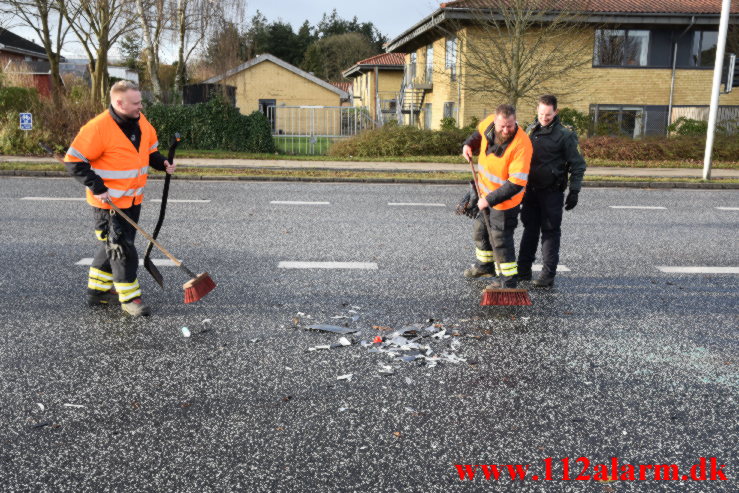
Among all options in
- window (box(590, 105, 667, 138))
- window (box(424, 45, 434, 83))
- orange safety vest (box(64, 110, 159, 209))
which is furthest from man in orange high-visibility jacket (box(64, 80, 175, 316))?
window (box(424, 45, 434, 83))

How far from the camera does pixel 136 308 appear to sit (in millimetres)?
4984

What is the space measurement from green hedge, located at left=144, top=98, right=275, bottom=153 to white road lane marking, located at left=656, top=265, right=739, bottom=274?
15.0m

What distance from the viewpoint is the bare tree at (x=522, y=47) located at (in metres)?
20.8

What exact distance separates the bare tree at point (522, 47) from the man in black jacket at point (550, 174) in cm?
1553

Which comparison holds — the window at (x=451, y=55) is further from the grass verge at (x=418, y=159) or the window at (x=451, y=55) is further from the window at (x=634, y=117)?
the grass verge at (x=418, y=159)

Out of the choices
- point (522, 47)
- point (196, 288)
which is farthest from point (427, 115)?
point (196, 288)

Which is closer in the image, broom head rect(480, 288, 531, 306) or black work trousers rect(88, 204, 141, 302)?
black work trousers rect(88, 204, 141, 302)

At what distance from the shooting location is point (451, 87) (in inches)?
1050

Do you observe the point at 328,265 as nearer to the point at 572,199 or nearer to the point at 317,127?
the point at 572,199

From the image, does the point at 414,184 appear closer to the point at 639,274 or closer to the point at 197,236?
the point at 197,236

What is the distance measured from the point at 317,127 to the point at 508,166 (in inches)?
695

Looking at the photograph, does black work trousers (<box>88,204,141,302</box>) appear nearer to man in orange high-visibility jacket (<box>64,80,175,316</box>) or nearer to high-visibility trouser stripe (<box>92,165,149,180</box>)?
man in orange high-visibility jacket (<box>64,80,175,316</box>)

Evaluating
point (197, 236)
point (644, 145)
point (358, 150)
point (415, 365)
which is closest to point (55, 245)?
point (197, 236)

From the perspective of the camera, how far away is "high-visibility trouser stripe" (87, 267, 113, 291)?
5129 mm
